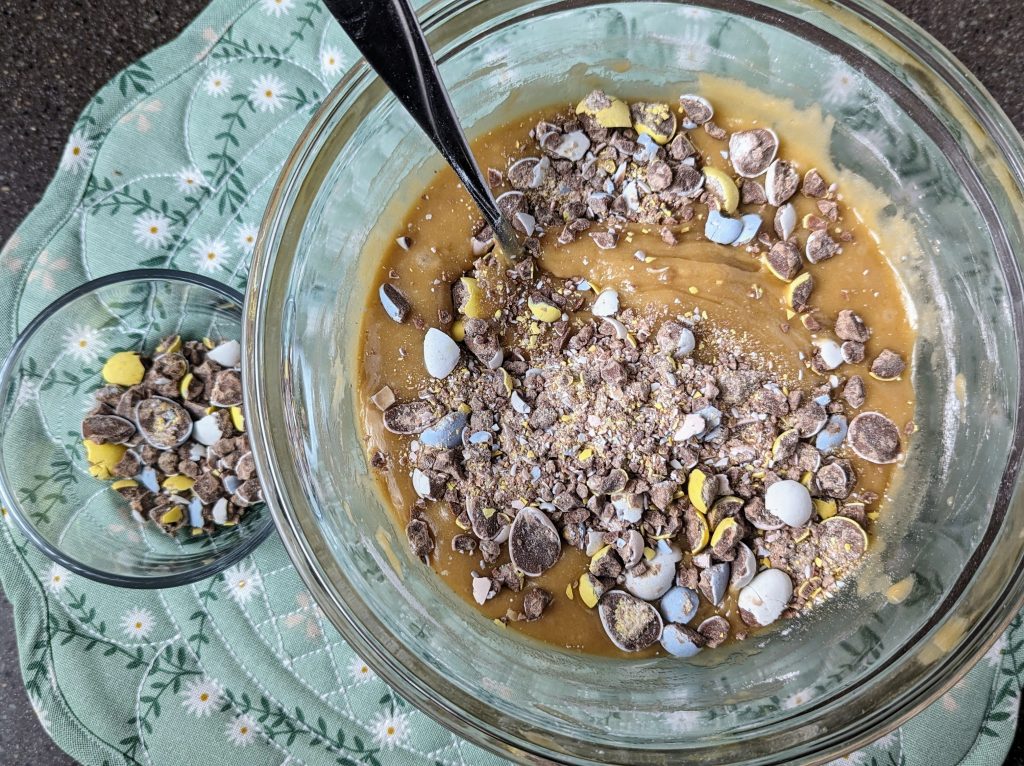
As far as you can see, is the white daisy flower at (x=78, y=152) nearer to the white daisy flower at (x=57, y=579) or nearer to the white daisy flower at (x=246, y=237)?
the white daisy flower at (x=246, y=237)

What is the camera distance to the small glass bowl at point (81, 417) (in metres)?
0.84

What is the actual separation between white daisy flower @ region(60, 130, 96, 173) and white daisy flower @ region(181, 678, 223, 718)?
1.89ft

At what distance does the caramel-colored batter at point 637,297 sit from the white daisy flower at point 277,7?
11.1 inches

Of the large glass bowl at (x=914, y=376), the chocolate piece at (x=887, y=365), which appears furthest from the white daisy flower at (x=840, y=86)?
the chocolate piece at (x=887, y=365)

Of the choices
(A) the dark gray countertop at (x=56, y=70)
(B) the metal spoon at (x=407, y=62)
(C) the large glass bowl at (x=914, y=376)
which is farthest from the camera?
(A) the dark gray countertop at (x=56, y=70)

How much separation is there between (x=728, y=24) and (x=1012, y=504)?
1.65 feet

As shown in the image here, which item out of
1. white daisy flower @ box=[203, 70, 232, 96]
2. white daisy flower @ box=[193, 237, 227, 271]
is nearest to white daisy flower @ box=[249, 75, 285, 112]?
white daisy flower @ box=[203, 70, 232, 96]

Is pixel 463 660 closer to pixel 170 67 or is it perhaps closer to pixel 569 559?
pixel 569 559

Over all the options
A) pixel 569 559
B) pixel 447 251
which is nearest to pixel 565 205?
pixel 447 251

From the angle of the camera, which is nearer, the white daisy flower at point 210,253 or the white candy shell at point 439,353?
the white candy shell at point 439,353

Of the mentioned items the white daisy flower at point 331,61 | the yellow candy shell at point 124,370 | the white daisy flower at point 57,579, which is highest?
the white daisy flower at point 331,61

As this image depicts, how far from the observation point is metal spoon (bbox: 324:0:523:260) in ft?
1.72

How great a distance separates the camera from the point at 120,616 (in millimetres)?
843

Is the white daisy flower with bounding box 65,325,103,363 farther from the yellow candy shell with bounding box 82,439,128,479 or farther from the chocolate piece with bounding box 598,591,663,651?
the chocolate piece with bounding box 598,591,663,651
